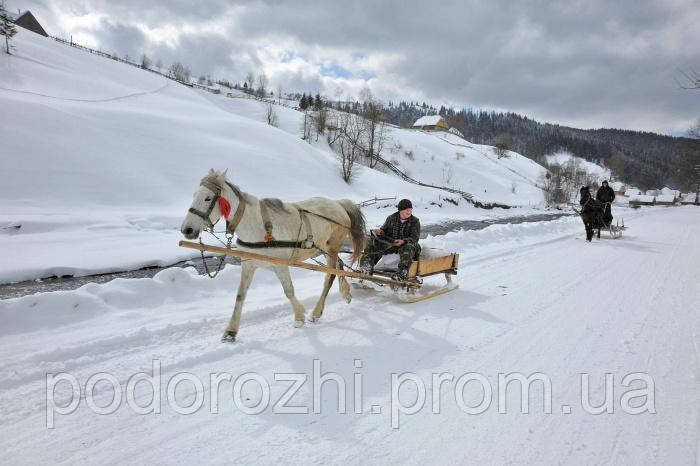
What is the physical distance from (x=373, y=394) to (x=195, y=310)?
2.89 m

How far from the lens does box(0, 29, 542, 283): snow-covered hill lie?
30.9 ft

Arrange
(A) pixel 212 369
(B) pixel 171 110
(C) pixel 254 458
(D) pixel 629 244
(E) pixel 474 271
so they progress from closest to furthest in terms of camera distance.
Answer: (C) pixel 254 458 → (A) pixel 212 369 → (E) pixel 474 271 → (D) pixel 629 244 → (B) pixel 171 110

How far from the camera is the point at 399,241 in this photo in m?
5.70

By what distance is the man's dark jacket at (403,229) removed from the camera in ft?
19.1

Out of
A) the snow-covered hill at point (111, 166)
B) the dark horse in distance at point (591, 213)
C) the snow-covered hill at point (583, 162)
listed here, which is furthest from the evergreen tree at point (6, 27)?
the snow-covered hill at point (583, 162)

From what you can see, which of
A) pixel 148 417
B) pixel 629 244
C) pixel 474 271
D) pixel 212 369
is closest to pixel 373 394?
pixel 212 369

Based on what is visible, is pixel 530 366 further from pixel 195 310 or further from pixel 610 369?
pixel 195 310

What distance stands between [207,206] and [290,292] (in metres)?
1.46

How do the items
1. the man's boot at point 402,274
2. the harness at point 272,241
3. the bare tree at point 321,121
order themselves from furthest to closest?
the bare tree at point 321,121
the man's boot at point 402,274
the harness at point 272,241

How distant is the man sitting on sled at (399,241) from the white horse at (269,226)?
710 mm

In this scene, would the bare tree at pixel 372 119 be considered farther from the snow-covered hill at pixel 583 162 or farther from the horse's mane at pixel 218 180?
the snow-covered hill at pixel 583 162

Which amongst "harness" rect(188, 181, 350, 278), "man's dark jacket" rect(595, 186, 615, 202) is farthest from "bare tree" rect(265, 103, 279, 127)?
"harness" rect(188, 181, 350, 278)

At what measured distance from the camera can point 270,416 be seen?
2.84 metres

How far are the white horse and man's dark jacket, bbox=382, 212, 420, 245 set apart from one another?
887 millimetres
